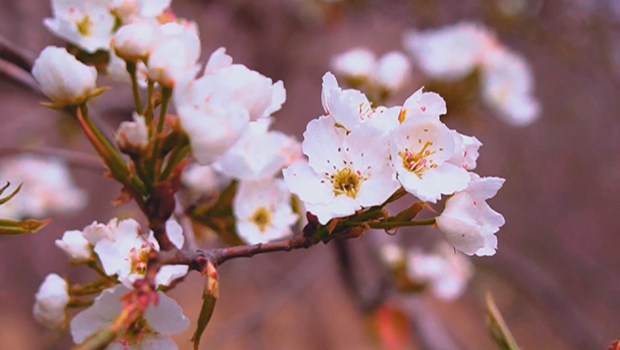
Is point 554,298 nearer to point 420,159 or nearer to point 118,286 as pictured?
point 420,159

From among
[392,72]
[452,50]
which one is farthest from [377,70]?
[452,50]

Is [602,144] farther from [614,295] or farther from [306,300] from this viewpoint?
[306,300]

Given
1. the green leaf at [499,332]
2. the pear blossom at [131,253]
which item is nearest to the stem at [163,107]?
the pear blossom at [131,253]

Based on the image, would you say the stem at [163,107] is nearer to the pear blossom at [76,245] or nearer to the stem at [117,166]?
the stem at [117,166]

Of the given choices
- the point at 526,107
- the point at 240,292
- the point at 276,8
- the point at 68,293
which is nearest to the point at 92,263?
the point at 68,293

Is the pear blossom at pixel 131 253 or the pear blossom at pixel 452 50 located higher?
the pear blossom at pixel 131 253
